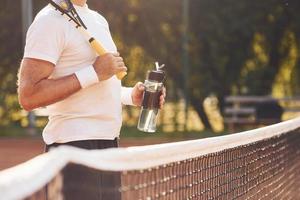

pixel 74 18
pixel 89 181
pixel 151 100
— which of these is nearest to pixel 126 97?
pixel 151 100

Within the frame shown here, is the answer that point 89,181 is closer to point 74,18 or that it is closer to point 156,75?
point 74,18

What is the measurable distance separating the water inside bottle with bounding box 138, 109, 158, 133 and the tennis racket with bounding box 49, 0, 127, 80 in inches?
18.3

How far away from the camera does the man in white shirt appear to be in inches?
119

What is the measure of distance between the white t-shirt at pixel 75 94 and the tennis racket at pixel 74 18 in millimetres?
16

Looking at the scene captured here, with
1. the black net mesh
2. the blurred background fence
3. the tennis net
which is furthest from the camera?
the blurred background fence

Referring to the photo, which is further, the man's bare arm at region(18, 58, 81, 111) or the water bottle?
the water bottle

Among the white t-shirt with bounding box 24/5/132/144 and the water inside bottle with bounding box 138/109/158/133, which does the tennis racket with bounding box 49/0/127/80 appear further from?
the water inside bottle with bounding box 138/109/158/133

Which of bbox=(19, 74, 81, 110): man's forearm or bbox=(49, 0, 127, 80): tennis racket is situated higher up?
bbox=(49, 0, 127, 80): tennis racket

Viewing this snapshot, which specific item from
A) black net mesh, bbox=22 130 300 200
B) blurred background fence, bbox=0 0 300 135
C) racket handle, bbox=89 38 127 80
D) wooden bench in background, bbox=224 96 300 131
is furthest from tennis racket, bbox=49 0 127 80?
blurred background fence, bbox=0 0 300 135

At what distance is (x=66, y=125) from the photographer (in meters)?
→ 3.11

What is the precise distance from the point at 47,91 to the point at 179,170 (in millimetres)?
896

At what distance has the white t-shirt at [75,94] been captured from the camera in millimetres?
3018

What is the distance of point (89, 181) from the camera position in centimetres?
272

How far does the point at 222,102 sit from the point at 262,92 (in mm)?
1164
